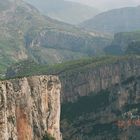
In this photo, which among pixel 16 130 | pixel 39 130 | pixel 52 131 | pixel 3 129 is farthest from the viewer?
pixel 52 131

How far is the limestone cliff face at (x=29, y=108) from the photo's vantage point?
125750 mm

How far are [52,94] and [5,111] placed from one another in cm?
3932

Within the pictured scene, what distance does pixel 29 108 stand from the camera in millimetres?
141500

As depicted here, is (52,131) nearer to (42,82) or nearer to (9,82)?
(42,82)

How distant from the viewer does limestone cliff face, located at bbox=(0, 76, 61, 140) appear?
413 ft

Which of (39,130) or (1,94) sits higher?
(1,94)

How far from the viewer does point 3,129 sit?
11669 cm

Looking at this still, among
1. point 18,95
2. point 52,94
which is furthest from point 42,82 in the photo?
point 18,95

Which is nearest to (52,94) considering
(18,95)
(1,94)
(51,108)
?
(51,108)

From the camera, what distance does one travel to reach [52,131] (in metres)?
157

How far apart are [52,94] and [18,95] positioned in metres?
23.7

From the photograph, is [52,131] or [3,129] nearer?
[3,129]

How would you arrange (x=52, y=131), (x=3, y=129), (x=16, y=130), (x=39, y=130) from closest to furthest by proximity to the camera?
(x=3, y=129) → (x=16, y=130) → (x=39, y=130) → (x=52, y=131)

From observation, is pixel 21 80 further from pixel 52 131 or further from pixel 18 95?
pixel 52 131
